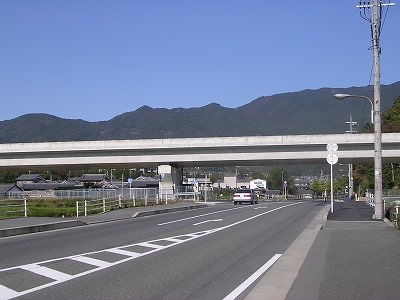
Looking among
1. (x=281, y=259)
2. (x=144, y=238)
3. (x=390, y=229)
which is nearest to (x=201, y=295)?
(x=281, y=259)

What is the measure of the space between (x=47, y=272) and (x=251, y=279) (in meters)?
4.37

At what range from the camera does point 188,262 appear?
531 inches

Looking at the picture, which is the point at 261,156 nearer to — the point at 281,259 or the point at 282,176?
the point at 281,259

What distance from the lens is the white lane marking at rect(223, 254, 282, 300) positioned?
9.48 meters

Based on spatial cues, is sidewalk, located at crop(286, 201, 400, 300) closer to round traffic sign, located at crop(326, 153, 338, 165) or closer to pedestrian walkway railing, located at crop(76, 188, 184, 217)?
round traffic sign, located at crop(326, 153, 338, 165)

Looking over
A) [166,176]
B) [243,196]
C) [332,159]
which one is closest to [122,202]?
[243,196]

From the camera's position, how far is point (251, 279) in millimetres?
11086

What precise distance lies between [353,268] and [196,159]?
5826 centimetres

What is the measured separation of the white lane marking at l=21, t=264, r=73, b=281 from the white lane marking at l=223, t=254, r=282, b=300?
3.51m

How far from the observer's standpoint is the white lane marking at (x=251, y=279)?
9484 millimetres

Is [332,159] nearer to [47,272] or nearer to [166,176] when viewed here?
[47,272]

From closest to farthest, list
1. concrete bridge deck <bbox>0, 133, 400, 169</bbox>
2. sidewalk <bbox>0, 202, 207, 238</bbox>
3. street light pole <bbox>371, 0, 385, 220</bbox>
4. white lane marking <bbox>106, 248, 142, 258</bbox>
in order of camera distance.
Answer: white lane marking <bbox>106, 248, 142, 258</bbox>
sidewalk <bbox>0, 202, 207, 238</bbox>
street light pole <bbox>371, 0, 385, 220</bbox>
concrete bridge deck <bbox>0, 133, 400, 169</bbox>

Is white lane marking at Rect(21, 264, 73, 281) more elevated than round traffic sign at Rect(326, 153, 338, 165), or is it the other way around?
round traffic sign at Rect(326, 153, 338, 165)

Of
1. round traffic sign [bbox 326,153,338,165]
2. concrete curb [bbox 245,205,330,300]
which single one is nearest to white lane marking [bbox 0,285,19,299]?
concrete curb [bbox 245,205,330,300]
